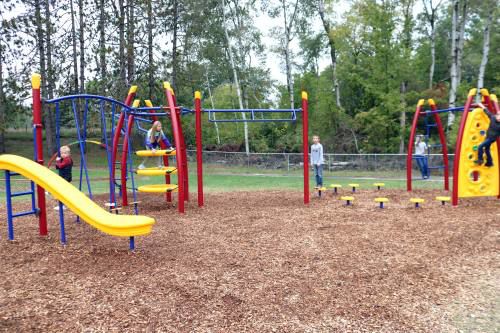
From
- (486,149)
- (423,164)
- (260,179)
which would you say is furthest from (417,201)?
(260,179)

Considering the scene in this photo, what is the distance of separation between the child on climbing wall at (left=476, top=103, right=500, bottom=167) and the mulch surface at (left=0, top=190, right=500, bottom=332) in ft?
5.51

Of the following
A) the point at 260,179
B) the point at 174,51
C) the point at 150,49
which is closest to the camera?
the point at 260,179

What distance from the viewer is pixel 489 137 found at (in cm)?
846

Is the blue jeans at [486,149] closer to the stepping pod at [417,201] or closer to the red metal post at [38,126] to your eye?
the stepping pod at [417,201]

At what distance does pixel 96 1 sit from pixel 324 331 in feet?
82.2

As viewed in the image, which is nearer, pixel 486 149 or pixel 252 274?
pixel 252 274

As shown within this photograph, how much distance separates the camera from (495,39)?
23047 millimetres

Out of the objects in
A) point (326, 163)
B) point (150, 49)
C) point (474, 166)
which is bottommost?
point (326, 163)

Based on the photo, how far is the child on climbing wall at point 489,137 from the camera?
8391 mm

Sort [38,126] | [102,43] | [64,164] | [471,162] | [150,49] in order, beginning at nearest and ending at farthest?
[38,126]
[64,164]
[471,162]
[102,43]
[150,49]

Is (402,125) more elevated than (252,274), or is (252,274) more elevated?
(402,125)

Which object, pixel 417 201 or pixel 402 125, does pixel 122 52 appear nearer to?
pixel 402 125

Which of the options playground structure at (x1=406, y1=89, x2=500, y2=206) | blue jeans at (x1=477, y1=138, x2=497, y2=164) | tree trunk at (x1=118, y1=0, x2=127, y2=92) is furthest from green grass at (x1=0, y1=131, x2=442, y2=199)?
tree trunk at (x1=118, y1=0, x2=127, y2=92)

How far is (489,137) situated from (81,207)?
8187 mm
